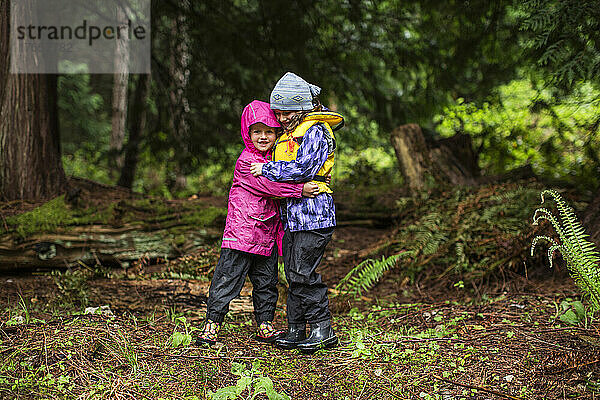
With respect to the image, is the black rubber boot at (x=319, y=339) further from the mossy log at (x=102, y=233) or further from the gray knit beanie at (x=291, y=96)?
the mossy log at (x=102, y=233)

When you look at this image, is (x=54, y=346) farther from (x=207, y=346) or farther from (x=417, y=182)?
(x=417, y=182)

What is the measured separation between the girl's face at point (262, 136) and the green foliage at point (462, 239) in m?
1.69

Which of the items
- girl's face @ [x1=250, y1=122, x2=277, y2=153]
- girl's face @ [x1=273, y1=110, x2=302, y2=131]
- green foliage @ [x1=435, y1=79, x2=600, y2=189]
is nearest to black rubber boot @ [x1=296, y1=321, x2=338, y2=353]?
girl's face @ [x1=250, y1=122, x2=277, y2=153]

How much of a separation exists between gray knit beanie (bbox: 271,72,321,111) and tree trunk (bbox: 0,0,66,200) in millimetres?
4119

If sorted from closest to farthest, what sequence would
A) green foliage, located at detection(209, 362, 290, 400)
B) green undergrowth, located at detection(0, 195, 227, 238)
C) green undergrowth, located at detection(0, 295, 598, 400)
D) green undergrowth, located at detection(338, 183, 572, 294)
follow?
green foliage, located at detection(209, 362, 290, 400) → green undergrowth, located at detection(0, 295, 598, 400) → green undergrowth, located at detection(338, 183, 572, 294) → green undergrowth, located at detection(0, 195, 227, 238)

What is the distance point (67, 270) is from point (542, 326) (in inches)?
193

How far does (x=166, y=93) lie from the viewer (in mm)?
7910

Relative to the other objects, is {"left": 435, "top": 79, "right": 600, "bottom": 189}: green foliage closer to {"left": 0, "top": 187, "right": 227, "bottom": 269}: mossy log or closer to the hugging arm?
{"left": 0, "top": 187, "right": 227, "bottom": 269}: mossy log

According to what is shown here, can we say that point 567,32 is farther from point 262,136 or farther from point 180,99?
point 180,99

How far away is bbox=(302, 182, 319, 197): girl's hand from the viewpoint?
3893 millimetres

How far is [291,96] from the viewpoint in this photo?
384cm

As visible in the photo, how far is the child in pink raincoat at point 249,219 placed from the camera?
3941 millimetres

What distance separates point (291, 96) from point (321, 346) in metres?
2.00

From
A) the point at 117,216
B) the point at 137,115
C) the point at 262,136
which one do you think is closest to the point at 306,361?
the point at 262,136
